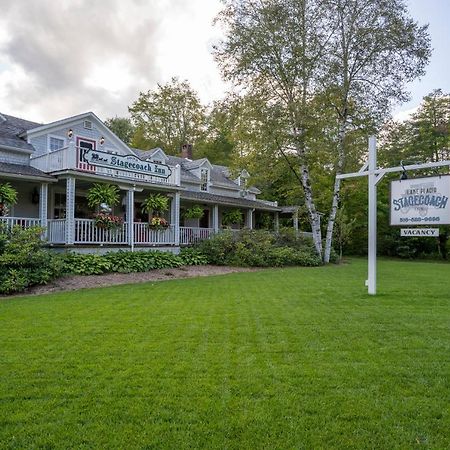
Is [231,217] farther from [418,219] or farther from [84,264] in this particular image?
[418,219]

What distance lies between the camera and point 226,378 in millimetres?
3898

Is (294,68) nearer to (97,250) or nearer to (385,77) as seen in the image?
(385,77)

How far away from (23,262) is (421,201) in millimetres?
10160

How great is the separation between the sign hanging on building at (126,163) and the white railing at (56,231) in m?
2.52

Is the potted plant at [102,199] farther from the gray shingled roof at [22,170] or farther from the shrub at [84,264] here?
the shrub at [84,264]

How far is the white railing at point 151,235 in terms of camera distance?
17.2 m

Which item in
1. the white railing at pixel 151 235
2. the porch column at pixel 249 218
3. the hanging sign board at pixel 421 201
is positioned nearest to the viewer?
the hanging sign board at pixel 421 201

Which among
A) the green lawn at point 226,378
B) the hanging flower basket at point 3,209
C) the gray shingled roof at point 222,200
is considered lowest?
the green lawn at point 226,378

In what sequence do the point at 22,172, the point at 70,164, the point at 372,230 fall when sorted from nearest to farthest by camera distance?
the point at 372,230 < the point at 22,172 < the point at 70,164

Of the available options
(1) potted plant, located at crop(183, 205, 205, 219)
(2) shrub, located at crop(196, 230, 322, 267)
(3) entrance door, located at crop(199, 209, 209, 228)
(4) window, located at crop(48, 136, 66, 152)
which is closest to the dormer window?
(3) entrance door, located at crop(199, 209, 209, 228)

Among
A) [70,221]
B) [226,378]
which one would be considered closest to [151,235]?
[70,221]

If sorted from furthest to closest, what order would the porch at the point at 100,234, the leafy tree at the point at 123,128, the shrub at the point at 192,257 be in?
the leafy tree at the point at 123,128 < the shrub at the point at 192,257 < the porch at the point at 100,234

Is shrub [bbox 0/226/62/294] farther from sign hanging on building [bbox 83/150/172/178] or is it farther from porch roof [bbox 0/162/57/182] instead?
sign hanging on building [bbox 83/150/172/178]

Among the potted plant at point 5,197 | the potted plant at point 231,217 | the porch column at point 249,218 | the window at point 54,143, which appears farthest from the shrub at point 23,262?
the porch column at point 249,218
